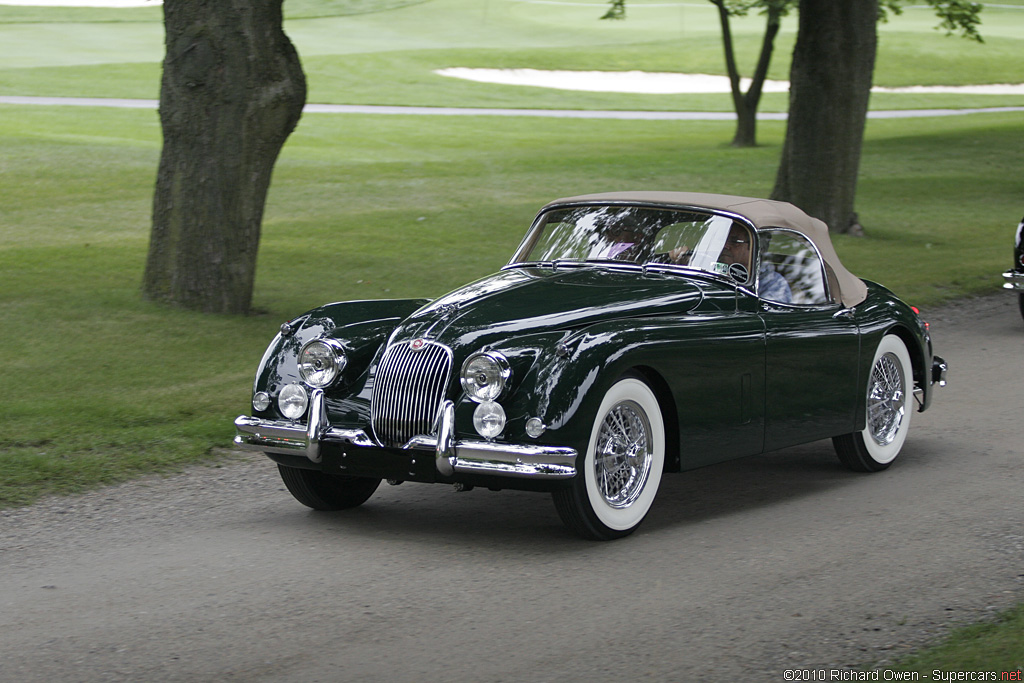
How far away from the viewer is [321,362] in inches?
243

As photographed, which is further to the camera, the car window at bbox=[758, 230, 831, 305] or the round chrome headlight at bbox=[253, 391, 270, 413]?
the car window at bbox=[758, 230, 831, 305]

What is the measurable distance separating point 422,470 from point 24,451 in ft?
10.5

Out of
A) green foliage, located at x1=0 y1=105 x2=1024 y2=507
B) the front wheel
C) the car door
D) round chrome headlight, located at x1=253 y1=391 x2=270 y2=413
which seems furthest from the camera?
green foliage, located at x1=0 y1=105 x2=1024 y2=507

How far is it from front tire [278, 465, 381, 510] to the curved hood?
0.90 meters

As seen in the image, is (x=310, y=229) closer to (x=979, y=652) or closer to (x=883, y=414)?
(x=883, y=414)

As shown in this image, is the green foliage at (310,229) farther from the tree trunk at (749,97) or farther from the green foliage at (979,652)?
the green foliage at (979,652)

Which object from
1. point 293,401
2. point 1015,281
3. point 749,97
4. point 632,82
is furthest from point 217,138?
point 632,82

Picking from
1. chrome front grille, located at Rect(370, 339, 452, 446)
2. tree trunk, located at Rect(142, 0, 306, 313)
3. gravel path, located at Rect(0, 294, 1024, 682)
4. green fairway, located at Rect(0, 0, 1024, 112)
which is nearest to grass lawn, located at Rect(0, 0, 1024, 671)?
green fairway, located at Rect(0, 0, 1024, 112)

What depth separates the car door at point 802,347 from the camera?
6.60 metres

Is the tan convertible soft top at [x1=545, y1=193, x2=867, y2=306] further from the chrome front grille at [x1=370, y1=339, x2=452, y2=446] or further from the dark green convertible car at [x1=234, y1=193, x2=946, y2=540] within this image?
the chrome front grille at [x1=370, y1=339, x2=452, y2=446]

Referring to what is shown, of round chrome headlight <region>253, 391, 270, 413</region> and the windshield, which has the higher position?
the windshield

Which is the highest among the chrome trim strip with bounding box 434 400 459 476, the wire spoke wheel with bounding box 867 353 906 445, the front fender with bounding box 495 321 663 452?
the front fender with bounding box 495 321 663 452

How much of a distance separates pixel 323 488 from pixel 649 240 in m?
2.23

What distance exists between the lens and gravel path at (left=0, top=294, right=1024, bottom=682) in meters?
4.35
